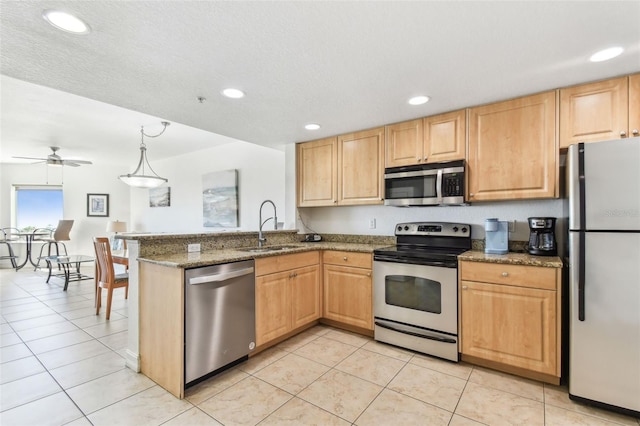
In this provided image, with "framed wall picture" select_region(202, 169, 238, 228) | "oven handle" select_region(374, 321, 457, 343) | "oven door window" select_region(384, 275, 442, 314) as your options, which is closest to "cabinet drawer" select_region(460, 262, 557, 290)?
"oven door window" select_region(384, 275, 442, 314)

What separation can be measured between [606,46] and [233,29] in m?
2.12

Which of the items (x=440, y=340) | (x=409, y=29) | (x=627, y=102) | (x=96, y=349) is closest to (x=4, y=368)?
(x=96, y=349)

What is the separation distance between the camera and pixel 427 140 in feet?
9.47

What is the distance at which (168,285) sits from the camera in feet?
6.72

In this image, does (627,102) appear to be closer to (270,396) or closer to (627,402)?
(627,402)

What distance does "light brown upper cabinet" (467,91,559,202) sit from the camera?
7.61ft

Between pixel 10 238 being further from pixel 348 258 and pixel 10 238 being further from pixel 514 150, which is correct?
pixel 514 150

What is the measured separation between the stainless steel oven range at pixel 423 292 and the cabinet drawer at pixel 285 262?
0.68 m

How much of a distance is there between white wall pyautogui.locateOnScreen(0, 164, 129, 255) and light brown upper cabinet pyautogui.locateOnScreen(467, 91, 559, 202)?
8.01 meters

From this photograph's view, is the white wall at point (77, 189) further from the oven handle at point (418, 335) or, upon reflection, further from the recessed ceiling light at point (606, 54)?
the recessed ceiling light at point (606, 54)

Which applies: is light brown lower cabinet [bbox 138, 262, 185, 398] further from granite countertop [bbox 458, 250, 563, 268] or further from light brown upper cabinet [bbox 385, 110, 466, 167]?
light brown upper cabinet [bbox 385, 110, 466, 167]

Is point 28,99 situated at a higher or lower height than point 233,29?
higher

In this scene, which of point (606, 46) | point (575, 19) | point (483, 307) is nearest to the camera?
point (575, 19)

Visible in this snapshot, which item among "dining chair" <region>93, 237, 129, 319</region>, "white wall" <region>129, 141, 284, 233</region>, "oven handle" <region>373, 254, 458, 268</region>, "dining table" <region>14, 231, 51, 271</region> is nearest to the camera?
"oven handle" <region>373, 254, 458, 268</region>
